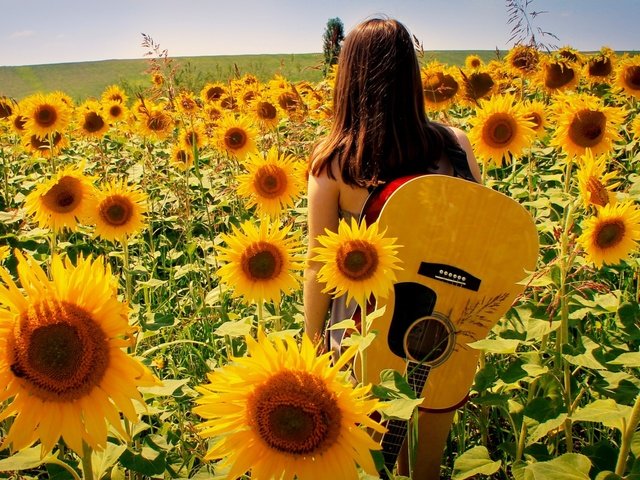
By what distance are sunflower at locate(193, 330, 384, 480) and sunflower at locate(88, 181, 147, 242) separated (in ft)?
5.83

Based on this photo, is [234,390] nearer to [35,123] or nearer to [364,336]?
[364,336]

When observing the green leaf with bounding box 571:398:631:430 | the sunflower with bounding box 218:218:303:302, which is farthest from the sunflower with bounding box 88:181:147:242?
the green leaf with bounding box 571:398:631:430

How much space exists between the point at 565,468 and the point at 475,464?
37 cm

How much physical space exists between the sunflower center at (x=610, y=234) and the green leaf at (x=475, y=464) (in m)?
0.79

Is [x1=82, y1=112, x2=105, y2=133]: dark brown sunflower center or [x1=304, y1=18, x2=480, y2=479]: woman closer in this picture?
[x1=304, y1=18, x2=480, y2=479]: woman

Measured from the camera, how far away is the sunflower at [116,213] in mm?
2611

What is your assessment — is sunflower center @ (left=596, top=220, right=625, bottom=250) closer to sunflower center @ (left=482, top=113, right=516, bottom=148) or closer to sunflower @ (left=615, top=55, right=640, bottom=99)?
sunflower center @ (left=482, top=113, right=516, bottom=148)

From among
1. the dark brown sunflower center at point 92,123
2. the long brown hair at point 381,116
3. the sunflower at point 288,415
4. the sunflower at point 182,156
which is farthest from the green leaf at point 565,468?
the dark brown sunflower center at point 92,123

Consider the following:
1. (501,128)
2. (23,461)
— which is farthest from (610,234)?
(23,461)

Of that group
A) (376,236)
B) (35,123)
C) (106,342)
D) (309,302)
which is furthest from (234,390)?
(35,123)

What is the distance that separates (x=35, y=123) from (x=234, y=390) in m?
4.04

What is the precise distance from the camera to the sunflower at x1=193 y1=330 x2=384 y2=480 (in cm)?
96

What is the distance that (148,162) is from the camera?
372 cm

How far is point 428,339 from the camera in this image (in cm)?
170
